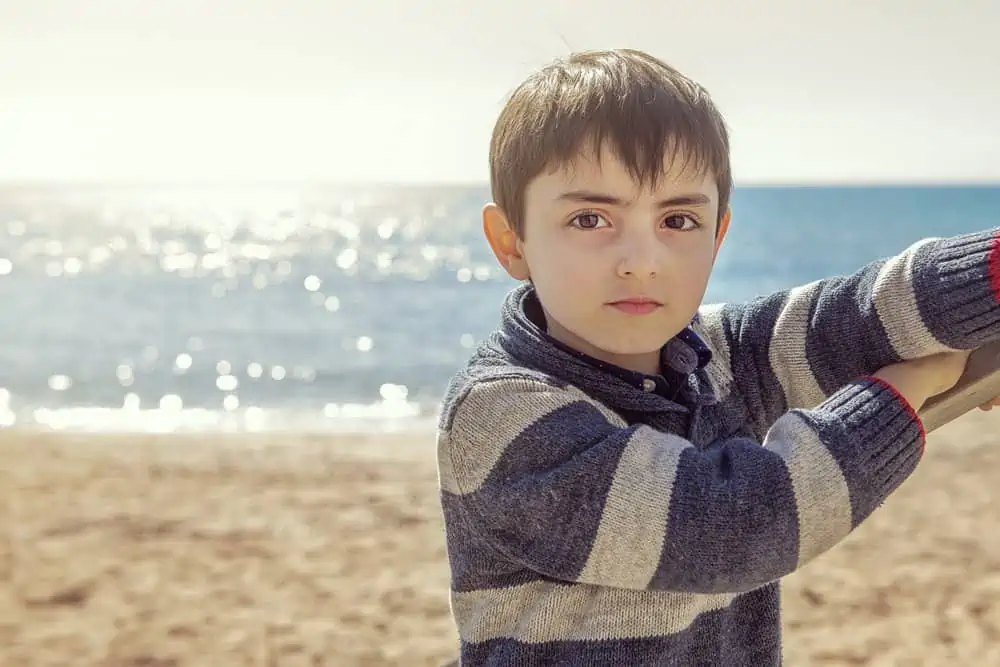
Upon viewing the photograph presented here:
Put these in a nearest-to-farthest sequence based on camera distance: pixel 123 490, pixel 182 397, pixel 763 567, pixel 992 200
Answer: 1. pixel 763 567
2. pixel 123 490
3. pixel 182 397
4. pixel 992 200

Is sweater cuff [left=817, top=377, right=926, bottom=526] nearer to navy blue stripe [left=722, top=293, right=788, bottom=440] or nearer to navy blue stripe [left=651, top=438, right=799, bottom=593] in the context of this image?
navy blue stripe [left=651, top=438, right=799, bottom=593]

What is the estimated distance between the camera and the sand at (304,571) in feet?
13.5

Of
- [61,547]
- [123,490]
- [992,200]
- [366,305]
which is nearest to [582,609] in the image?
[61,547]

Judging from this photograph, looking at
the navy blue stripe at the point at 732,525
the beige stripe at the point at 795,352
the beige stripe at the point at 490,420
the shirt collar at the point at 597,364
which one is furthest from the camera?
the beige stripe at the point at 795,352

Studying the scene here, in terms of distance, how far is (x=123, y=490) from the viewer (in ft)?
21.2

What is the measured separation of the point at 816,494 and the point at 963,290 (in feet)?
1.43

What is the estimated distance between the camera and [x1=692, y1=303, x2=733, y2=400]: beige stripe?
1.74 metres

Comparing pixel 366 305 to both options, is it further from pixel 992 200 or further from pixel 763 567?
pixel 992 200

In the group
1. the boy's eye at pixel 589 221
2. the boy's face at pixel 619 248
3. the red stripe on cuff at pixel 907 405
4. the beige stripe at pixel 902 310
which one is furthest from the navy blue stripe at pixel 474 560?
the beige stripe at pixel 902 310

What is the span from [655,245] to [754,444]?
32 cm

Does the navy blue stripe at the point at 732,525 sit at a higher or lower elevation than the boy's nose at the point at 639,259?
lower

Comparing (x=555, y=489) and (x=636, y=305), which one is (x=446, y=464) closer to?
(x=555, y=489)

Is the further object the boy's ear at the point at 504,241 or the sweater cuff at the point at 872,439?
the boy's ear at the point at 504,241

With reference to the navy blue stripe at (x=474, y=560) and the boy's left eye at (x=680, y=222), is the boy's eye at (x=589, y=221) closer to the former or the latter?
the boy's left eye at (x=680, y=222)
